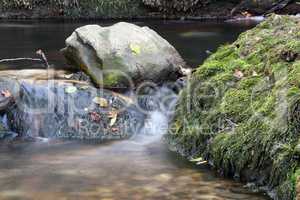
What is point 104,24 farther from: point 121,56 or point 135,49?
point 121,56

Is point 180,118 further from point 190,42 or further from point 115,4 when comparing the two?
point 115,4

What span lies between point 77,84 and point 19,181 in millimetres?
2559

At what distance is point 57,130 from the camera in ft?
21.2

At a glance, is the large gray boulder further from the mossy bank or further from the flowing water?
the mossy bank

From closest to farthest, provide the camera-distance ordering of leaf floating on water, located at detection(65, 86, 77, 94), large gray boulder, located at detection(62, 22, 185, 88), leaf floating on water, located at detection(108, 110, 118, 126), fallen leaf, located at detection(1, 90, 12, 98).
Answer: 1. leaf floating on water, located at detection(108, 110, 118, 126)
2. fallen leaf, located at detection(1, 90, 12, 98)
3. leaf floating on water, located at detection(65, 86, 77, 94)
4. large gray boulder, located at detection(62, 22, 185, 88)

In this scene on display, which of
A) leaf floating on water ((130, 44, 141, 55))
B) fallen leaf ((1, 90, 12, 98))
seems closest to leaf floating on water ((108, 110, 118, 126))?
leaf floating on water ((130, 44, 141, 55))

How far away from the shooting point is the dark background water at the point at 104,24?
34.0ft

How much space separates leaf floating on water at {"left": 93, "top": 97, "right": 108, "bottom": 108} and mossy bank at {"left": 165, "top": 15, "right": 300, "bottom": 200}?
1.10 metres

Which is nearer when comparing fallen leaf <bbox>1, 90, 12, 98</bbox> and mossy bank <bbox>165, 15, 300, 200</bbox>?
mossy bank <bbox>165, 15, 300, 200</bbox>

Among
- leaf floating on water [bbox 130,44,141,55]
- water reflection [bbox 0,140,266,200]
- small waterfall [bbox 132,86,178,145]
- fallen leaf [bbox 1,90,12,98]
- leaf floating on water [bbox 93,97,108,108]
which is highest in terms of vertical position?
leaf floating on water [bbox 130,44,141,55]

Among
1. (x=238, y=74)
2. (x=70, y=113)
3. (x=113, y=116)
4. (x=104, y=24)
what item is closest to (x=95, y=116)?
(x=113, y=116)

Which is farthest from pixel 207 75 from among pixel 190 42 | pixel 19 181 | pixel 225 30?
pixel 225 30

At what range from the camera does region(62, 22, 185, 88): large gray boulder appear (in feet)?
23.9

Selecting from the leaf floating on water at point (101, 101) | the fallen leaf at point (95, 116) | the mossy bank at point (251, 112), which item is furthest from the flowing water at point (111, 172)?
the leaf floating on water at point (101, 101)
